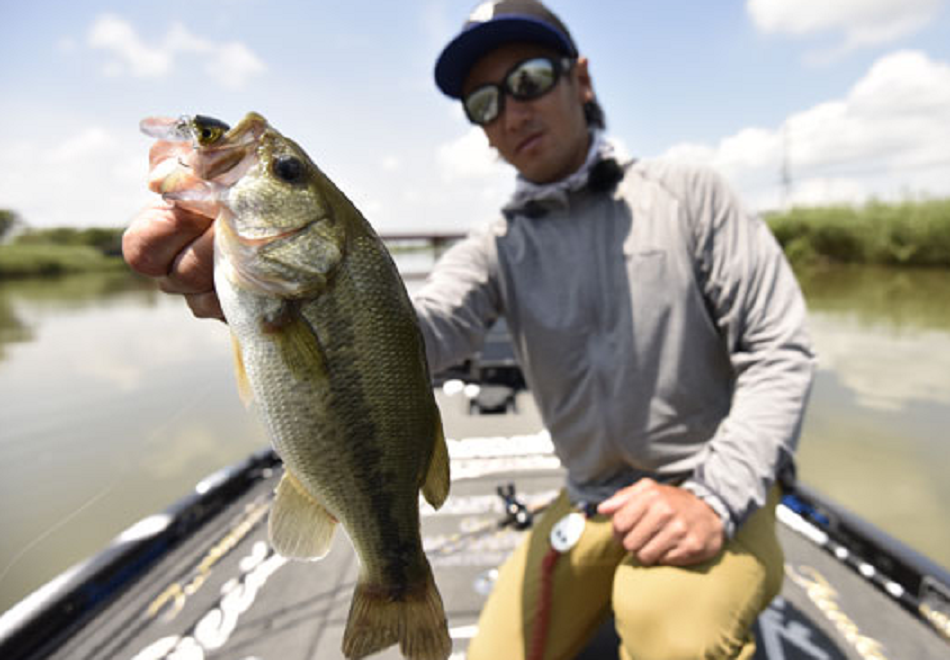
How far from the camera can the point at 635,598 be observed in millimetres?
1934

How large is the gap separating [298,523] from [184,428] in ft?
23.2

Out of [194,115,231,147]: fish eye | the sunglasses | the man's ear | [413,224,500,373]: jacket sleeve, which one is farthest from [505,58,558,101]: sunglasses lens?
[194,115,231,147]: fish eye

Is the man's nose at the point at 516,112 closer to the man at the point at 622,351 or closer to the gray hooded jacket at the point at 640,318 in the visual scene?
the man at the point at 622,351

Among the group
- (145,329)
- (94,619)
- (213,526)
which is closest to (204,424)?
(213,526)

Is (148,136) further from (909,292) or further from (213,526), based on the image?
(909,292)

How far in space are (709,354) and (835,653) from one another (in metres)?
1.36

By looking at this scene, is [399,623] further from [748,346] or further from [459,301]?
[748,346]

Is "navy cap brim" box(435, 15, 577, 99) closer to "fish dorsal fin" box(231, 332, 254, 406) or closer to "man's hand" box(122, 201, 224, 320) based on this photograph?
"man's hand" box(122, 201, 224, 320)

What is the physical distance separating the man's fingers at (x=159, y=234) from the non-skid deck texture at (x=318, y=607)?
1947 millimetres

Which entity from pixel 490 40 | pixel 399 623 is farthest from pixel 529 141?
pixel 399 623

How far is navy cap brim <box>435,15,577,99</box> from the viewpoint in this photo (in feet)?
7.10

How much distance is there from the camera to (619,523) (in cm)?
180

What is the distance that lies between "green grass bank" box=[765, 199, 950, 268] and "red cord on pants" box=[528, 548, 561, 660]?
2521 centimetres

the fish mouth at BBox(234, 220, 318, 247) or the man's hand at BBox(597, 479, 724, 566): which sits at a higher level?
the fish mouth at BBox(234, 220, 318, 247)
